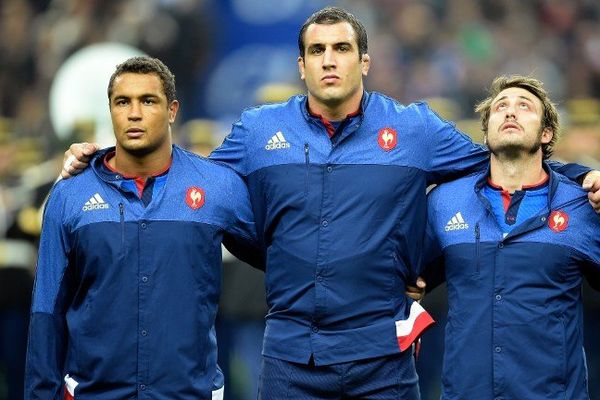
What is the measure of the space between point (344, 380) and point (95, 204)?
1115mm

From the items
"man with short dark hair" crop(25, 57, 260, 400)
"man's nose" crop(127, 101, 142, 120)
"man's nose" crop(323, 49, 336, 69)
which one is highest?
"man's nose" crop(323, 49, 336, 69)

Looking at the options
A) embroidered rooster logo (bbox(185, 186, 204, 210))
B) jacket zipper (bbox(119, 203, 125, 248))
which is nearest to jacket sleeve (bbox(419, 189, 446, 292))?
embroidered rooster logo (bbox(185, 186, 204, 210))

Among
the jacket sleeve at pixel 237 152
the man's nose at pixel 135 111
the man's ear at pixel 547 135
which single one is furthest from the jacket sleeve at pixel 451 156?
the man's nose at pixel 135 111

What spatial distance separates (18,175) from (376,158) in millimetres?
4233

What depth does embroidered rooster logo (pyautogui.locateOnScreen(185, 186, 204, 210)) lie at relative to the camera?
5211mm

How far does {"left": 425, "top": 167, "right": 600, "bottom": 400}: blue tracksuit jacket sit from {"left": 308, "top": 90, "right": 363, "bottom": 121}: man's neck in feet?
2.02

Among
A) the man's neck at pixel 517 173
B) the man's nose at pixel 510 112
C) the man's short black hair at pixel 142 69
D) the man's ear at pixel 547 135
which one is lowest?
the man's neck at pixel 517 173

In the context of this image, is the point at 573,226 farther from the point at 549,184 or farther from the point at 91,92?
the point at 91,92

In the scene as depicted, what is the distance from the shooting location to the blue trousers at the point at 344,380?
518 centimetres

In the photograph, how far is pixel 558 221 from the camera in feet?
17.4

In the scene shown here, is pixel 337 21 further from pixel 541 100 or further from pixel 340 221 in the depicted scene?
pixel 541 100

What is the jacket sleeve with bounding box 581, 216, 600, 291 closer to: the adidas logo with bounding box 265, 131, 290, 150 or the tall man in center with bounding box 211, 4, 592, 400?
the tall man in center with bounding box 211, 4, 592, 400

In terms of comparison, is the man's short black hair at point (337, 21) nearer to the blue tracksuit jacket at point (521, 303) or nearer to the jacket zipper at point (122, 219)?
the blue tracksuit jacket at point (521, 303)

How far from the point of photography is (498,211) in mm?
5367
